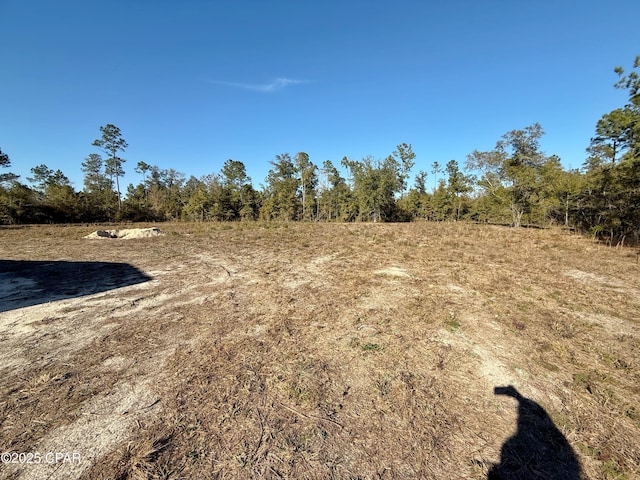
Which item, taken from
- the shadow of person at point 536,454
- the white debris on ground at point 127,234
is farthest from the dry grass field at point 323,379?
the white debris on ground at point 127,234

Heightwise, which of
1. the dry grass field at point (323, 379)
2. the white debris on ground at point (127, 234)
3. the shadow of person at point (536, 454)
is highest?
the white debris on ground at point (127, 234)

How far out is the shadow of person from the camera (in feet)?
5.29

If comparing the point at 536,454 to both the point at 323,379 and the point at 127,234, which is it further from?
the point at 127,234

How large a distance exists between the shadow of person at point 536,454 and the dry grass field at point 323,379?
1 cm

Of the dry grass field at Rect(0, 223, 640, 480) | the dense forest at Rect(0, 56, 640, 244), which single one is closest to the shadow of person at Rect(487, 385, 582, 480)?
the dry grass field at Rect(0, 223, 640, 480)

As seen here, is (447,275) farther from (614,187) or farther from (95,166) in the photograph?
(95,166)

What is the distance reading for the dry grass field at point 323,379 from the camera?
5.59 ft

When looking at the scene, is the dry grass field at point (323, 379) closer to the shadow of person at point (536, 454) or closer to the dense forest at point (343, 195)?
the shadow of person at point (536, 454)

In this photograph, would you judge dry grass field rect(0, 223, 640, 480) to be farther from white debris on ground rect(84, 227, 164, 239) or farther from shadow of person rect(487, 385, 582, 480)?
white debris on ground rect(84, 227, 164, 239)

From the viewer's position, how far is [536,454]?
174 centimetres

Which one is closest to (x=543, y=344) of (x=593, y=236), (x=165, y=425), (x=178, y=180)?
(x=165, y=425)

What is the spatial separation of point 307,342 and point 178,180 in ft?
171

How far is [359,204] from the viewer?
31219mm

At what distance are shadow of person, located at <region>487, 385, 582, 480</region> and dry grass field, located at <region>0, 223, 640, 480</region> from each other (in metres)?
0.01
